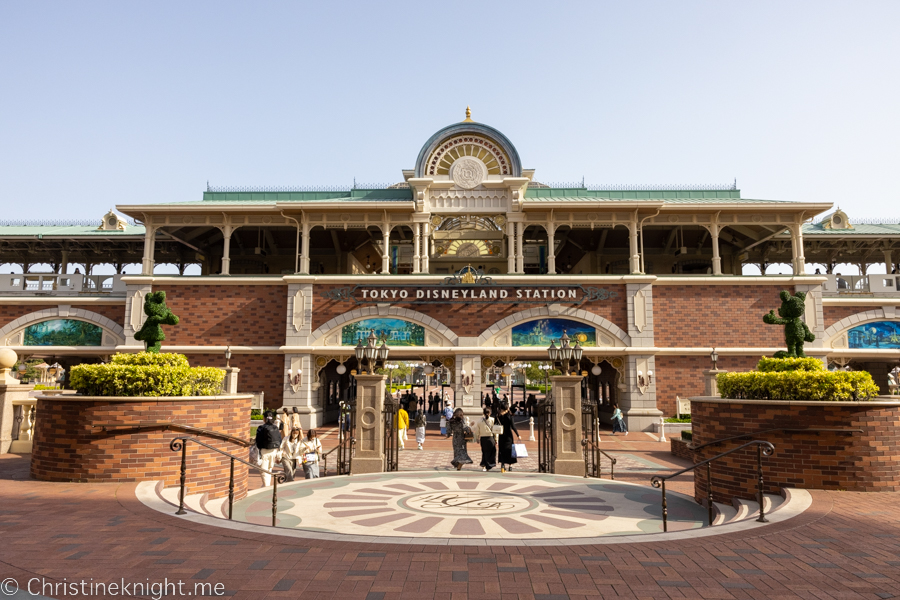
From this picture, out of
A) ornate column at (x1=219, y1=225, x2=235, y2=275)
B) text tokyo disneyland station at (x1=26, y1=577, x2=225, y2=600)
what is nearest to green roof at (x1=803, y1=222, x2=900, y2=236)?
ornate column at (x1=219, y1=225, x2=235, y2=275)

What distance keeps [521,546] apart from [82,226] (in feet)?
121

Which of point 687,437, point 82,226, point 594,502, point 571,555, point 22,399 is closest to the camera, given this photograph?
point 571,555

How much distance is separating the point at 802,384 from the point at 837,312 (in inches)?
869

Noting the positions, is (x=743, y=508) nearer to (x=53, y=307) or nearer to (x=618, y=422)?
(x=618, y=422)

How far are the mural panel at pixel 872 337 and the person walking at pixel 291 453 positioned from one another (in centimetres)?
2647

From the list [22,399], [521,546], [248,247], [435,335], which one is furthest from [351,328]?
[521,546]

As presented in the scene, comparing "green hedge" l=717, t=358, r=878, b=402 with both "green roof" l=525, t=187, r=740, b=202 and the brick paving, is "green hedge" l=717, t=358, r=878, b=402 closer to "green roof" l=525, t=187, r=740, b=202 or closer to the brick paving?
the brick paving

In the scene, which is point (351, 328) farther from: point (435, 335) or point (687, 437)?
point (687, 437)

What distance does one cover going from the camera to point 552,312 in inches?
1053

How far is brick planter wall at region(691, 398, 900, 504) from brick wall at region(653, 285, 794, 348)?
58.2ft

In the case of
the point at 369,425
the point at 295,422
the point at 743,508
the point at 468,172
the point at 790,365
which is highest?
the point at 468,172

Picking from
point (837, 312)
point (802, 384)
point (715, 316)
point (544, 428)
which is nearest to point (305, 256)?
point (544, 428)

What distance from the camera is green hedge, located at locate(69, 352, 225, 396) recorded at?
32.8ft

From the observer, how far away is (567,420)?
14.2 metres
